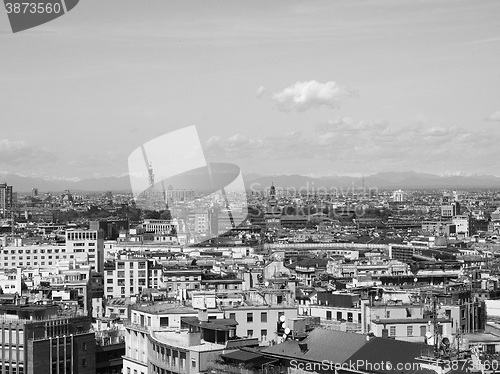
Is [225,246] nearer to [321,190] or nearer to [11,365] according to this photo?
[11,365]

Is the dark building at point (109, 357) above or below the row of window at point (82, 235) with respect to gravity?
below

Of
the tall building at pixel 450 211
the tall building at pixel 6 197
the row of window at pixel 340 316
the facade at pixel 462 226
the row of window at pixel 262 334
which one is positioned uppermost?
the tall building at pixel 6 197

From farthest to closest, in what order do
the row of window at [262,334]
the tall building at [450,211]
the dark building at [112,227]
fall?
the tall building at [450,211] → the dark building at [112,227] → the row of window at [262,334]

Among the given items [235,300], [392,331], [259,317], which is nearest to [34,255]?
[235,300]

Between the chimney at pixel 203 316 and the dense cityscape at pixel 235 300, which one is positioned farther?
the chimney at pixel 203 316

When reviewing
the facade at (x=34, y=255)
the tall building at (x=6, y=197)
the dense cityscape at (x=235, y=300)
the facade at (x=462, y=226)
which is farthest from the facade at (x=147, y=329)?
the tall building at (x=6, y=197)

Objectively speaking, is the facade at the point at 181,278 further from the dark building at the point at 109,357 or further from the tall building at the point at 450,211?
the tall building at the point at 450,211

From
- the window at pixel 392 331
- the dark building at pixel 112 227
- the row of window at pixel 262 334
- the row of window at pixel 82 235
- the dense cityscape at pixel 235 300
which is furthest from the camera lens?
the dark building at pixel 112 227

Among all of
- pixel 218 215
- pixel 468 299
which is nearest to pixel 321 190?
pixel 218 215

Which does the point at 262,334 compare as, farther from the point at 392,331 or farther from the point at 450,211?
the point at 450,211
